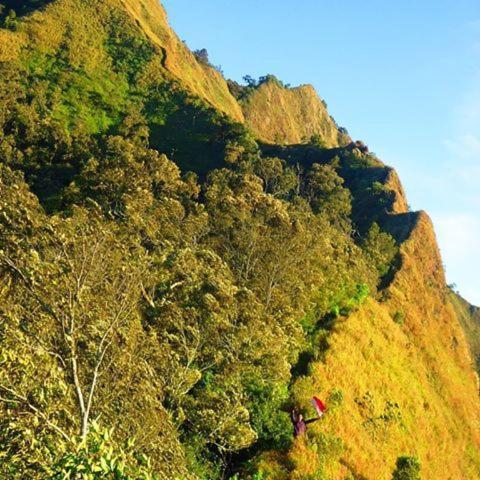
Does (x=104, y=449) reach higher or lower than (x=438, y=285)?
lower

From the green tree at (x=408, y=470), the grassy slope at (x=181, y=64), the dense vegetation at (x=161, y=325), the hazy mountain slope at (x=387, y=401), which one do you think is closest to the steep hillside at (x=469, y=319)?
the hazy mountain slope at (x=387, y=401)

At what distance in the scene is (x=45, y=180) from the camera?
2346 inches

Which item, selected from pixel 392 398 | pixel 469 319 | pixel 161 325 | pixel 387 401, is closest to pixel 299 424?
pixel 161 325

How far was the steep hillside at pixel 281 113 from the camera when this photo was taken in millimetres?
A: 155375

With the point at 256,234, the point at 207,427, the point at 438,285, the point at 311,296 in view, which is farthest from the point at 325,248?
the point at 438,285

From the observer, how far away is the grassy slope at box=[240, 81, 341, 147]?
6122 inches

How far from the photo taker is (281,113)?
16888 centimetres

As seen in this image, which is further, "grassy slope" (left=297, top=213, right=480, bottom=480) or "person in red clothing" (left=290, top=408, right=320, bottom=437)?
"grassy slope" (left=297, top=213, right=480, bottom=480)

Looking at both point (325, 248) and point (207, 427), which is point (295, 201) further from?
point (207, 427)

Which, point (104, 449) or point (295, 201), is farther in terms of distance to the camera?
point (295, 201)

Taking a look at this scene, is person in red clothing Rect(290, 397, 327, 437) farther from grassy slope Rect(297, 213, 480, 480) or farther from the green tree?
the green tree

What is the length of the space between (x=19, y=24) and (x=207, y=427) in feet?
311

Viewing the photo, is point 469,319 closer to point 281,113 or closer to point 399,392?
point 281,113

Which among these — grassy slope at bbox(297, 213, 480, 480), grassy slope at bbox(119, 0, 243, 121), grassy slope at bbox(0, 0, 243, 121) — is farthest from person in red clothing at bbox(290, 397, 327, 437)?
grassy slope at bbox(119, 0, 243, 121)
